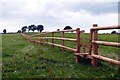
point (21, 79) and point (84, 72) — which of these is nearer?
point (21, 79)

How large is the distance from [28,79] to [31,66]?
2.83 meters

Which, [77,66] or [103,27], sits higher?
[103,27]

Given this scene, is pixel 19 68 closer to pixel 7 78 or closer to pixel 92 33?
pixel 7 78

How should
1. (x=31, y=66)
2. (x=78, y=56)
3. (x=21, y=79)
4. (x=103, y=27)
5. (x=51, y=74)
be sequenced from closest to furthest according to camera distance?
(x=21, y=79)
(x=51, y=74)
(x=103, y=27)
(x=31, y=66)
(x=78, y=56)

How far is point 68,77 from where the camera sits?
10.5 m

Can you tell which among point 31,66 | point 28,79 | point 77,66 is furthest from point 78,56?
point 28,79

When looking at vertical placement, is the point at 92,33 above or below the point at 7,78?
above

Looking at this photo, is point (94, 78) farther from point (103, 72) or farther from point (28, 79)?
point (28, 79)

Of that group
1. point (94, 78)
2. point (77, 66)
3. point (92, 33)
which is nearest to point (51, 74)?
point (94, 78)

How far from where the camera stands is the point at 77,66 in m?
13.5

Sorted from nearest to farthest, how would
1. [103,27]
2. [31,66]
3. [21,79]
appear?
[21,79] < [103,27] < [31,66]

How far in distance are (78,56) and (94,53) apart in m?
1.68

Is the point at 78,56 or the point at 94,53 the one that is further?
the point at 78,56

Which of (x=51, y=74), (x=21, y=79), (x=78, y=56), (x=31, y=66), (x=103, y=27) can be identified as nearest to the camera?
(x=21, y=79)
